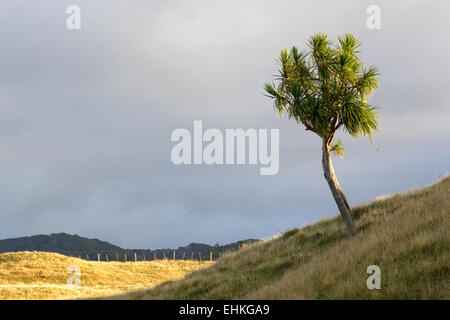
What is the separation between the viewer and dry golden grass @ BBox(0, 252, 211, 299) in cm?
4378

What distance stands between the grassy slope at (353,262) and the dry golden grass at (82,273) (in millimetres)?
19501

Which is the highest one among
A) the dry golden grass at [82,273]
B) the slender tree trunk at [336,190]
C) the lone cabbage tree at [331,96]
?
the lone cabbage tree at [331,96]

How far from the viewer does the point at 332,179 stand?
→ 2070 cm

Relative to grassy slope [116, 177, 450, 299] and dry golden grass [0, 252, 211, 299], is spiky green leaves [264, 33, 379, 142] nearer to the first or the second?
grassy slope [116, 177, 450, 299]

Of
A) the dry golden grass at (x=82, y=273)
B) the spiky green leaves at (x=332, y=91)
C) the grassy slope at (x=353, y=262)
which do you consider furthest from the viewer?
the dry golden grass at (x=82, y=273)

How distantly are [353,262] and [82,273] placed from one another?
43.2 meters

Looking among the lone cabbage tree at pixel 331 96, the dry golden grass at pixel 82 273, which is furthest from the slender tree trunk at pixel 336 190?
the dry golden grass at pixel 82 273

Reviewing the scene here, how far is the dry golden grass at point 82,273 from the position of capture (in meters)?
43.8

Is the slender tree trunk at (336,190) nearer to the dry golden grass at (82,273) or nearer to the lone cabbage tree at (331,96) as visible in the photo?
the lone cabbage tree at (331,96)

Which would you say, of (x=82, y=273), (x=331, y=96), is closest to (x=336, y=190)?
(x=331, y=96)

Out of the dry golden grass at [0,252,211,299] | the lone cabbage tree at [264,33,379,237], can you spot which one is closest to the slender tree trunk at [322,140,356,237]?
the lone cabbage tree at [264,33,379,237]

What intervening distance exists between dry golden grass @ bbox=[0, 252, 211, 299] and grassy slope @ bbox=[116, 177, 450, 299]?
64.0 ft
